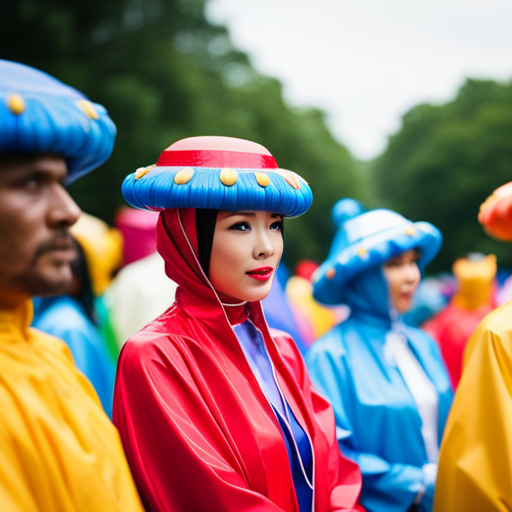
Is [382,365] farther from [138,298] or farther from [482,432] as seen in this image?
[138,298]

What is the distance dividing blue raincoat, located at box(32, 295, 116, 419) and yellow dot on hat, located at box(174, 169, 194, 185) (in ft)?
7.35

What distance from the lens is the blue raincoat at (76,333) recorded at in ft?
13.9

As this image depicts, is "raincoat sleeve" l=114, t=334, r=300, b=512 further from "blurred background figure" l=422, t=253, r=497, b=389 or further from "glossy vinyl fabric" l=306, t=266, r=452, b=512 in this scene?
"blurred background figure" l=422, t=253, r=497, b=389

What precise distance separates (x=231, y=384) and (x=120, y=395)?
1.29ft

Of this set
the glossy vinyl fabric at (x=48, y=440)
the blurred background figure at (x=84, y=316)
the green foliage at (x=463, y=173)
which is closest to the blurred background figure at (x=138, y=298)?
the blurred background figure at (x=84, y=316)

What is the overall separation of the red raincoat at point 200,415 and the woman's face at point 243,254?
0.08m

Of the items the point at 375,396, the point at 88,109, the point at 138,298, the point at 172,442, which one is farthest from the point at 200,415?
the point at 138,298

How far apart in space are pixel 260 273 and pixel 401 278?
4.90 feet

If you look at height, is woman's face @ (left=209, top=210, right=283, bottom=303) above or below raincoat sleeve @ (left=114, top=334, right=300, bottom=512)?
above

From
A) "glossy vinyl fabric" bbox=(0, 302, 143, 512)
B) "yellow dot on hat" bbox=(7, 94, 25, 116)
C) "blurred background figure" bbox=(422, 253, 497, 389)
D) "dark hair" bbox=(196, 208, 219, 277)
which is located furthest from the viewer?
"blurred background figure" bbox=(422, 253, 497, 389)

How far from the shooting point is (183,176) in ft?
7.70

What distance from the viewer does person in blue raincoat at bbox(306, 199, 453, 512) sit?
131 inches

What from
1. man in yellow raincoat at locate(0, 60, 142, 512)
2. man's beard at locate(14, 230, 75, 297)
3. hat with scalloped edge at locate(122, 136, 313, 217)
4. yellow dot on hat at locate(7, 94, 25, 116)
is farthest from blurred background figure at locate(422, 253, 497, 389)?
Result: yellow dot on hat at locate(7, 94, 25, 116)

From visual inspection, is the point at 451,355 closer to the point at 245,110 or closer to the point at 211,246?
the point at 211,246
